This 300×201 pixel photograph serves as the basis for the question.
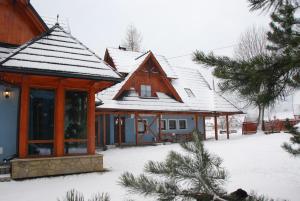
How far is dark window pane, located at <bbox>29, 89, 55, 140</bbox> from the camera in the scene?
945cm

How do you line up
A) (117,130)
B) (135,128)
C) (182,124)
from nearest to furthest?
(117,130)
(135,128)
(182,124)

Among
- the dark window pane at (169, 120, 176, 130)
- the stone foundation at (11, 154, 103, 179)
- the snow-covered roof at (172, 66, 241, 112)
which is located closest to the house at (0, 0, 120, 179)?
the stone foundation at (11, 154, 103, 179)

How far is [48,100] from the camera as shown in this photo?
981 cm

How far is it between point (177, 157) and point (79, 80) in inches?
330

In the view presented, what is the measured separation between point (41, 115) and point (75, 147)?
1534 mm

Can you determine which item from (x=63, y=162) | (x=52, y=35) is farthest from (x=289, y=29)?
(x=52, y=35)

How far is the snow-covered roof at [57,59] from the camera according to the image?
886 centimetres

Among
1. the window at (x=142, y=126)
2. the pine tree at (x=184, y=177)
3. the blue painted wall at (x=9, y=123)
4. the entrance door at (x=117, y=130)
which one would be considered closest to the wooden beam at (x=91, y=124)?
the blue painted wall at (x=9, y=123)

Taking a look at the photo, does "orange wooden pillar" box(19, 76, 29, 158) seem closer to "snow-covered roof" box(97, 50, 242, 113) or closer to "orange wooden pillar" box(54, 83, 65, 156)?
"orange wooden pillar" box(54, 83, 65, 156)

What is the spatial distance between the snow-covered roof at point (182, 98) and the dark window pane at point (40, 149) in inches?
355

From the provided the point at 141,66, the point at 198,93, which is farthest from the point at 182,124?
the point at 141,66

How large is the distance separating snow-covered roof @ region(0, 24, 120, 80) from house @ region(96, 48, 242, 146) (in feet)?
25.8

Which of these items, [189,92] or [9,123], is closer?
[9,123]

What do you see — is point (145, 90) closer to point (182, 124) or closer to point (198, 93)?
point (182, 124)
